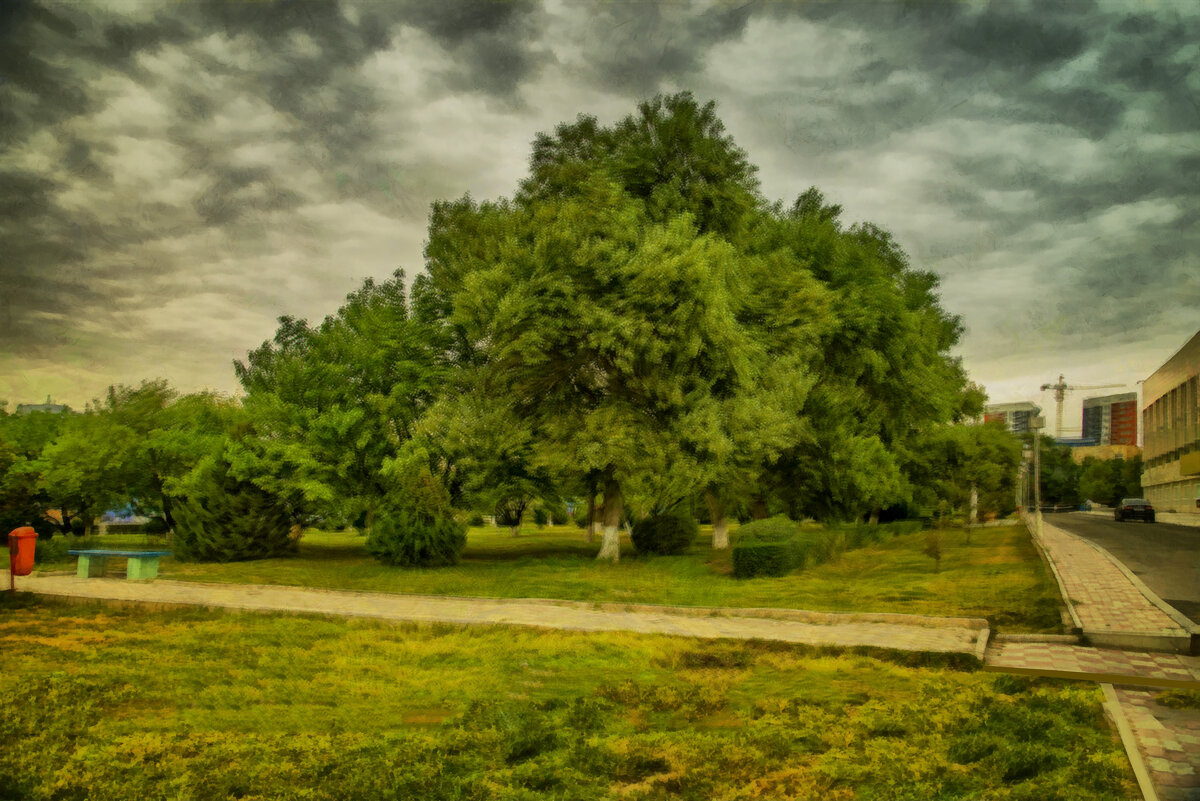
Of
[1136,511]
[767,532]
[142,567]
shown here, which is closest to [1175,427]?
[1136,511]

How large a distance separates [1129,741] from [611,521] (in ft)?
69.0

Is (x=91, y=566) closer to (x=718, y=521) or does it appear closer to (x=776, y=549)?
(x=776, y=549)

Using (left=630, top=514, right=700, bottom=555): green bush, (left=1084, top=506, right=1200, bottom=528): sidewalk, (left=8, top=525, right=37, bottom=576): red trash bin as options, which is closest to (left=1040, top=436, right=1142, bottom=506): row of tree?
(left=1084, top=506, right=1200, bottom=528): sidewalk

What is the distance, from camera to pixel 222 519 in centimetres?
2511

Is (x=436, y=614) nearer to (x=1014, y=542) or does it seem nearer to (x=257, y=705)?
(x=257, y=705)

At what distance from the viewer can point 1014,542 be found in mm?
33812

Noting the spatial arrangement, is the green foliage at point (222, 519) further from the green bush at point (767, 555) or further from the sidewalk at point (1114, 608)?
the sidewalk at point (1114, 608)

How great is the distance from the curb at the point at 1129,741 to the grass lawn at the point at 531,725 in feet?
0.30

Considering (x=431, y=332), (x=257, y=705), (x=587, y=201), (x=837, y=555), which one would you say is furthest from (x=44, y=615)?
(x=837, y=555)

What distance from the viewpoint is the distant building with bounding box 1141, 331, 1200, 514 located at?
5594 cm

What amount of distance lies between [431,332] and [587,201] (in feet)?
22.1

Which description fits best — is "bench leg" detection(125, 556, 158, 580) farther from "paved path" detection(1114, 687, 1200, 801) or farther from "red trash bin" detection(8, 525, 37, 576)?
"paved path" detection(1114, 687, 1200, 801)

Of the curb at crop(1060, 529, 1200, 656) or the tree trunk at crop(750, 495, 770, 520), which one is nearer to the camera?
the curb at crop(1060, 529, 1200, 656)

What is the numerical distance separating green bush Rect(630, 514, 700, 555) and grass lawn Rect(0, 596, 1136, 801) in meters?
18.7
